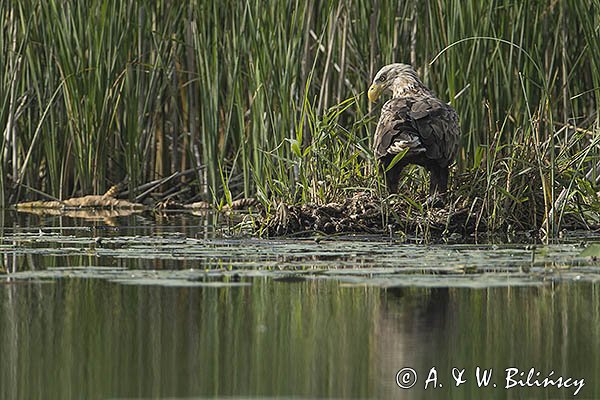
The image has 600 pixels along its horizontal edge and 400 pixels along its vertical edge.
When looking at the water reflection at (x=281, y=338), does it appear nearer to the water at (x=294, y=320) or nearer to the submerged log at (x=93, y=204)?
the water at (x=294, y=320)

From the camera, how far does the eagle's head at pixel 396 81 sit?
284 inches

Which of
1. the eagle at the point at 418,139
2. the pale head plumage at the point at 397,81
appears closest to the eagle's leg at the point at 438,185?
the eagle at the point at 418,139

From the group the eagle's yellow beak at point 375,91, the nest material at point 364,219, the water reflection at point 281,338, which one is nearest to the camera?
the water reflection at point 281,338

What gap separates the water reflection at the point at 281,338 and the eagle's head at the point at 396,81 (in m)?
2.90

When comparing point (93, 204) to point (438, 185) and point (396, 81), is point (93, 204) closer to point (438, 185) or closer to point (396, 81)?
point (396, 81)

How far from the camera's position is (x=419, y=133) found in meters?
6.46

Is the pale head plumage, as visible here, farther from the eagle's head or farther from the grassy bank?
the grassy bank

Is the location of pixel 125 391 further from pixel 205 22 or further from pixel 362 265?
pixel 205 22

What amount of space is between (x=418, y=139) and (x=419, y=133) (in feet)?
0.17

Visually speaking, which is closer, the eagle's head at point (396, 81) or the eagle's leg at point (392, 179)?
the eagle's leg at point (392, 179)

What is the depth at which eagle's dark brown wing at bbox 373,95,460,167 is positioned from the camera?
20.9ft

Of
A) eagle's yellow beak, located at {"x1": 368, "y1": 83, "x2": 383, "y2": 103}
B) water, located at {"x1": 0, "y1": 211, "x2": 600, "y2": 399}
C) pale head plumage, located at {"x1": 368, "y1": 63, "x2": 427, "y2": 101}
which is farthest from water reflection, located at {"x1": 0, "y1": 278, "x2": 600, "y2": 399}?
eagle's yellow beak, located at {"x1": 368, "y1": 83, "x2": 383, "y2": 103}

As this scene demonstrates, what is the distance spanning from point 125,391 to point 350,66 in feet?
22.1

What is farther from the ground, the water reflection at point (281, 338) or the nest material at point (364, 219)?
the nest material at point (364, 219)
